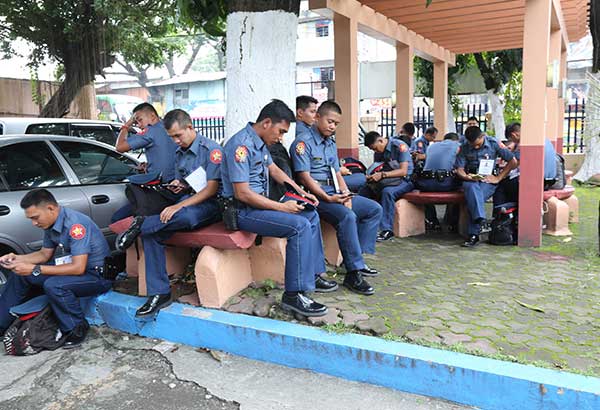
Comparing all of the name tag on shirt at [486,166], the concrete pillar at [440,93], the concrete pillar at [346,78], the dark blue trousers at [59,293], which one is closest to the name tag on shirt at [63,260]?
the dark blue trousers at [59,293]

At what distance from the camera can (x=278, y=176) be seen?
13.9ft

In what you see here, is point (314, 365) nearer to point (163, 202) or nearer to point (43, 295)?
point (163, 202)

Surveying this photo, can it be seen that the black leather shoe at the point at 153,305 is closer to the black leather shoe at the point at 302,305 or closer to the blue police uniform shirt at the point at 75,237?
the blue police uniform shirt at the point at 75,237

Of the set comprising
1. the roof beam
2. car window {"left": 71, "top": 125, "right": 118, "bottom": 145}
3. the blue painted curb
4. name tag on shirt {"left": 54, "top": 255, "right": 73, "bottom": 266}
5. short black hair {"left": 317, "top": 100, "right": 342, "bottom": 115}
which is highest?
the roof beam

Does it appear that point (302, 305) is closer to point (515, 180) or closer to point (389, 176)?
point (389, 176)

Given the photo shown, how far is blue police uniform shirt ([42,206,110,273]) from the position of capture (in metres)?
3.86

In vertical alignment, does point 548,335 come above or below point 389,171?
below

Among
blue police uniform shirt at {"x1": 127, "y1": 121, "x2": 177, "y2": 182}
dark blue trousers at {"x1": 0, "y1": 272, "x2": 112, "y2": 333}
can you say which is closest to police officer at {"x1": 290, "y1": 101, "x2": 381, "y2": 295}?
blue police uniform shirt at {"x1": 127, "y1": 121, "x2": 177, "y2": 182}

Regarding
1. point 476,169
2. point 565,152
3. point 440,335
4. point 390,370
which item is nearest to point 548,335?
point 440,335

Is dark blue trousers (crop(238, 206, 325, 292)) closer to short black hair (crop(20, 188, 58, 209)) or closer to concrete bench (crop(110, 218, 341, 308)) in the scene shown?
concrete bench (crop(110, 218, 341, 308))

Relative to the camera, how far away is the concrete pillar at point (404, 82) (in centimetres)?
884

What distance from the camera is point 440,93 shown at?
11.5 metres

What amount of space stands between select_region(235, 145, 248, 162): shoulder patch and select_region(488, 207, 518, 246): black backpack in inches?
134

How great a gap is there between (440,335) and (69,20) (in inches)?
389
